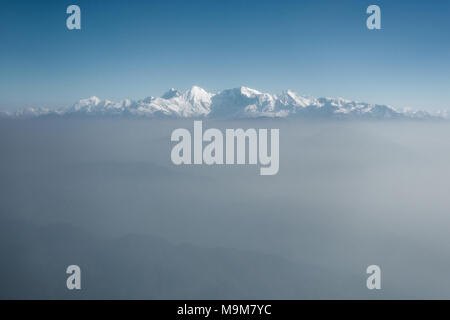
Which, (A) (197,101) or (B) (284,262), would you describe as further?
(B) (284,262)

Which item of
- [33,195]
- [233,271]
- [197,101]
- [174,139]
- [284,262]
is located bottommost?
[233,271]

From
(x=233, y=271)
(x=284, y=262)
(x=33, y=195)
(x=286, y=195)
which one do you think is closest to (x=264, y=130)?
(x=286, y=195)

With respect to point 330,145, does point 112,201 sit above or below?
below

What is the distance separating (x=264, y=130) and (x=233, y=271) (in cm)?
609

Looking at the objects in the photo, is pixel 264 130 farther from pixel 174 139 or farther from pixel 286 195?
pixel 286 195

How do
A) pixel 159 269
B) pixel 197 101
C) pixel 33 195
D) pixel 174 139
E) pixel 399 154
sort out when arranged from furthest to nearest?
pixel 159 269, pixel 197 101, pixel 399 154, pixel 33 195, pixel 174 139

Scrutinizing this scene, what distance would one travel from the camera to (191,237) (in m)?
7.25

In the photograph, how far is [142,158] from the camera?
528 cm

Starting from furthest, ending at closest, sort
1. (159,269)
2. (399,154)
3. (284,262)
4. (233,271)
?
(233,271)
(284,262)
(159,269)
(399,154)

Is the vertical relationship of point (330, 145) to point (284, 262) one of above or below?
above
